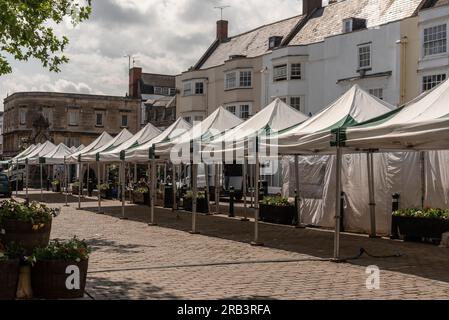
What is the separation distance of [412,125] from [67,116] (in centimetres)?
6791

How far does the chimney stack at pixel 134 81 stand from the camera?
270 ft

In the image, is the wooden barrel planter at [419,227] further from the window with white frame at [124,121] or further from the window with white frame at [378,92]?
the window with white frame at [124,121]

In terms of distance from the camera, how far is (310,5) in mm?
47062

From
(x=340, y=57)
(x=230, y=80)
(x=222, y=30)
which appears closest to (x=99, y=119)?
(x=222, y=30)

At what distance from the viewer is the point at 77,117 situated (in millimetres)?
75125

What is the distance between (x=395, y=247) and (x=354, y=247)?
0.96 meters

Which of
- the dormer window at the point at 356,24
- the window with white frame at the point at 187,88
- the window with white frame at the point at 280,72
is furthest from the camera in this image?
the window with white frame at the point at 187,88

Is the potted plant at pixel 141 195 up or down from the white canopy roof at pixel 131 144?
down

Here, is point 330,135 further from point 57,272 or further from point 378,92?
point 378,92

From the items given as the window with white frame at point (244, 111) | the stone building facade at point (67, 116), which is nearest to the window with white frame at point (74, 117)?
the stone building facade at point (67, 116)

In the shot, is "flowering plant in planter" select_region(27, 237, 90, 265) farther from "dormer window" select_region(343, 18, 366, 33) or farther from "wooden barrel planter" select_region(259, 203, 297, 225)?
"dormer window" select_region(343, 18, 366, 33)

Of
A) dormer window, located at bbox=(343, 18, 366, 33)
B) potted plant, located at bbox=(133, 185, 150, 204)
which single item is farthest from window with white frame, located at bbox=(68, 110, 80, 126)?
potted plant, located at bbox=(133, 185, 150, 204)

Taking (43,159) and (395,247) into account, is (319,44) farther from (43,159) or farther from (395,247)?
(395,247)

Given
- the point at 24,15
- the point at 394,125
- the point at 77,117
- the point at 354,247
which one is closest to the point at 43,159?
the point at 24,15
